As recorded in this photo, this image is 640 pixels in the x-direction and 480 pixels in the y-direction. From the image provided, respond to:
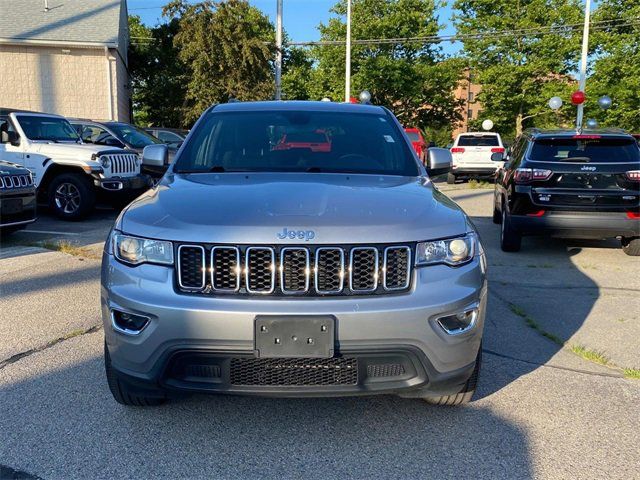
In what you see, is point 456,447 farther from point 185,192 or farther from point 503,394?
point 185,192

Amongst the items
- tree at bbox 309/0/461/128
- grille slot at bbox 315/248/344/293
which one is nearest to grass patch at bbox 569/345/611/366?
grille slot at bbox 315/248/344/293

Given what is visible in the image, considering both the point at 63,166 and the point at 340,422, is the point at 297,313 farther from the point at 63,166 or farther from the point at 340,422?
the point at 63,166

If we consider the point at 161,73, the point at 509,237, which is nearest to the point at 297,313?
the point at 509,237

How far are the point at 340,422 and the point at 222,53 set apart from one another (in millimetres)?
26796

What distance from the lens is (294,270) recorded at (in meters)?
2.75

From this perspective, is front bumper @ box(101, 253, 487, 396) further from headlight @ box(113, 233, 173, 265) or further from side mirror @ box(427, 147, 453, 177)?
side mirror @ box(427, 147, 453, 177)

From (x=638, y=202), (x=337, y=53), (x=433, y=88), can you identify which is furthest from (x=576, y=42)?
(x=638, y=202)

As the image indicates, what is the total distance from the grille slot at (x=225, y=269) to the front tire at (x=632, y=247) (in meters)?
6.76

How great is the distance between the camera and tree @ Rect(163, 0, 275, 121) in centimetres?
2752

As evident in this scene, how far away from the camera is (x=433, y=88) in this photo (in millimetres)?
41062

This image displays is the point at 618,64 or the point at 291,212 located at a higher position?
the point at 618,64

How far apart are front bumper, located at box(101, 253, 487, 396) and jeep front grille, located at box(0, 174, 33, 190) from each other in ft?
19.3

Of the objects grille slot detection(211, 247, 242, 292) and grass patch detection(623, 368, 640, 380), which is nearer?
grille slot detection(211, 247, 242, 292)

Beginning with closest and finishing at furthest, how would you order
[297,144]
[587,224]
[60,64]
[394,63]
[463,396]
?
[463,396], [297,144], [587,224], [60,64], [394,63]
